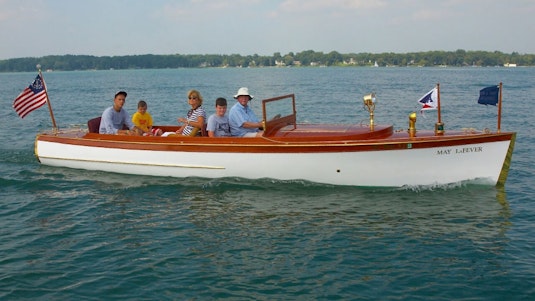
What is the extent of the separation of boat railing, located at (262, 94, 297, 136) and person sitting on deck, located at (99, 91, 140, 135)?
3337mm

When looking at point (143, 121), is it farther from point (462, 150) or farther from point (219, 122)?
point (462, 150)

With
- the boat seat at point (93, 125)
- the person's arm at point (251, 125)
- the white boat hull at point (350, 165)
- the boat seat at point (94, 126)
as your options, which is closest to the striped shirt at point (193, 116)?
the white boat hull at point (350, 165)

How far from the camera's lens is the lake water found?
269 inches

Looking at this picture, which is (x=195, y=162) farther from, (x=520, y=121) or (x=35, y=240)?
(x=520, y=121)

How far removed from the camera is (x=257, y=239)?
28.0 ft

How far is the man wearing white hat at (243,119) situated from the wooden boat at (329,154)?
391 millimetres

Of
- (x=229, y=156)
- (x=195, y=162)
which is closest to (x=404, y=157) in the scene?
(x=229, y=156)

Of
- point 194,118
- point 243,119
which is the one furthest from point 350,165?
point 194,118

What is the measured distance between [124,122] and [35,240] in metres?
4.77

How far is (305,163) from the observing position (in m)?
10.9

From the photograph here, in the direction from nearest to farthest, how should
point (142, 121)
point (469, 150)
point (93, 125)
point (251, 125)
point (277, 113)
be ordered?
point (469, 150) → point (251, 125) → point (277, 113) → point (142, 121) → point (93, 125)

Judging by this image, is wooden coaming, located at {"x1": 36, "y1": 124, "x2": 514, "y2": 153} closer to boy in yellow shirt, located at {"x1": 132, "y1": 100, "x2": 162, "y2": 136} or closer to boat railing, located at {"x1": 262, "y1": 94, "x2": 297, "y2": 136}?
boat railing, located at {"x1": 262, "y1": 94, "x2": 297, "y2": 136}

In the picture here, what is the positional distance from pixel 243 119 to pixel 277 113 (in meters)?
0.82

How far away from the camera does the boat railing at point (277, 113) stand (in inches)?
437
